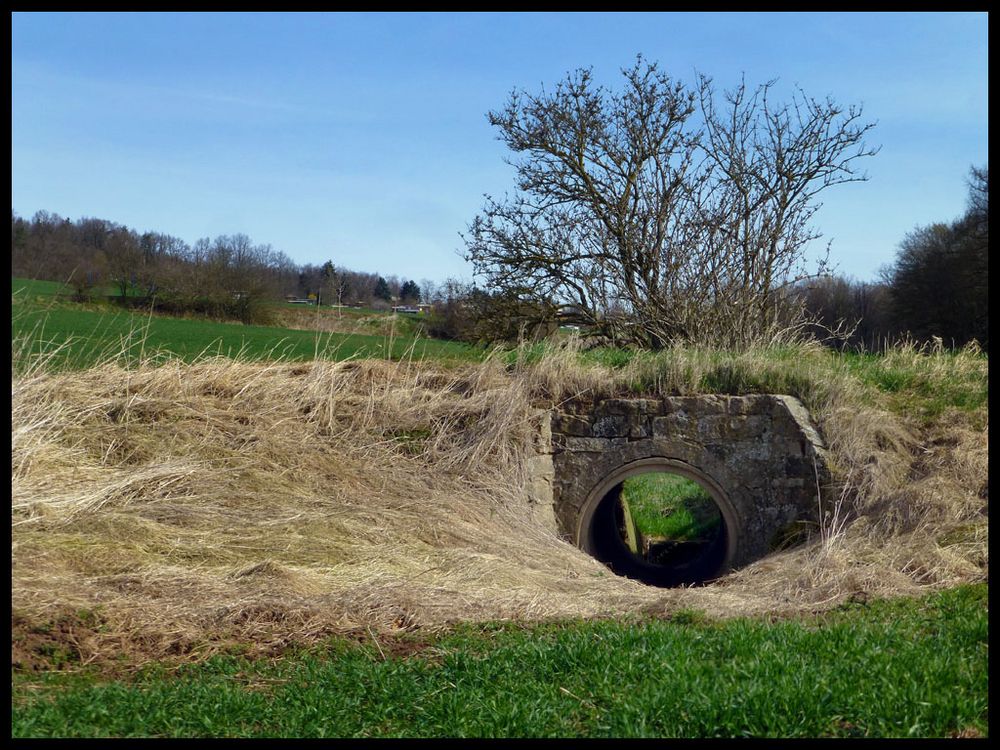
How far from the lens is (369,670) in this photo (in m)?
4.52

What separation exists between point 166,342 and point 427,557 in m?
8.68

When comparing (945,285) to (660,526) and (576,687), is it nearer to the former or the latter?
(660,526)

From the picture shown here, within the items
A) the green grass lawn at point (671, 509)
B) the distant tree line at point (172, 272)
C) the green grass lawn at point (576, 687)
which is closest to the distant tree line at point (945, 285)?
the green grass lawn at point (671, 509)

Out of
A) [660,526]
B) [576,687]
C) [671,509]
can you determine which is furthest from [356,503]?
[671,509]

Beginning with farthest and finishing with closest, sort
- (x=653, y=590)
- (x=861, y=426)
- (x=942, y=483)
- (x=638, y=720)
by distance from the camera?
(x=861, y=426) → (x=942, y=483) → (x=653, y=590) → (x=638, y=720)

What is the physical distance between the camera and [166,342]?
1433 cm

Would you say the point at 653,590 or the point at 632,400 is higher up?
the point at 632,400

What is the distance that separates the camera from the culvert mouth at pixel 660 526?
10.6m

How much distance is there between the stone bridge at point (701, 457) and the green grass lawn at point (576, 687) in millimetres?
5021

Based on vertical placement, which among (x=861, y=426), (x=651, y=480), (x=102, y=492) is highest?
(x=861, y=426)

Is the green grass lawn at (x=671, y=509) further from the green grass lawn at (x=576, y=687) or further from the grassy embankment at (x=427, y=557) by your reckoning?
the green grass lawn at (x=576, y=687)

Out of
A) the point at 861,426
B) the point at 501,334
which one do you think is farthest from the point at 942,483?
the point at 501,334

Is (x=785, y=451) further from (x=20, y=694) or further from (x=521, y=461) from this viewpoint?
(x=20, y=694)

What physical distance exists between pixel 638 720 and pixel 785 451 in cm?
707
